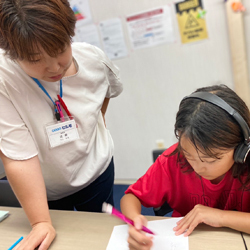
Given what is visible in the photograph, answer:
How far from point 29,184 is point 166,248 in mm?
458

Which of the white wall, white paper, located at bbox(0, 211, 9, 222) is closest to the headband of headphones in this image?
white paper, located at bbox(0, 211, 9, 222)

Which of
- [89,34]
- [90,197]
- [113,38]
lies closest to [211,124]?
[90,197]

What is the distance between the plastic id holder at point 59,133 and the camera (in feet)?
2.94

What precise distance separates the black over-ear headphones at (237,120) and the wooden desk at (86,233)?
0.74ft

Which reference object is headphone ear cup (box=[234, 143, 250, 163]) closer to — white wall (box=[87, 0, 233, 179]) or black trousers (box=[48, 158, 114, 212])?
black trousers (box=[48, 158, 114, 212])

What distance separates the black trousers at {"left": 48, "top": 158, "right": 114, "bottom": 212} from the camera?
1058 mm

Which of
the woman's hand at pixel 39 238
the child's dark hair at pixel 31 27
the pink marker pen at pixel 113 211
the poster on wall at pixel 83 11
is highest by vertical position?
the poster on wall at pixel 83 11

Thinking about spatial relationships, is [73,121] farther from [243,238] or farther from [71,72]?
[243,238]

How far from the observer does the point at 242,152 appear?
2.34 feet

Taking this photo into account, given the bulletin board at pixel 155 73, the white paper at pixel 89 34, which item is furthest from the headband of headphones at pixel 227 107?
the white paper at pixel 89 34

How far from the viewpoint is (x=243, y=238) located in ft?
2.35

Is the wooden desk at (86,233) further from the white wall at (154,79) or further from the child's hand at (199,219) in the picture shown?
the white wall at (154,79)

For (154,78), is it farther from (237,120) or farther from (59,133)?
(237,120)

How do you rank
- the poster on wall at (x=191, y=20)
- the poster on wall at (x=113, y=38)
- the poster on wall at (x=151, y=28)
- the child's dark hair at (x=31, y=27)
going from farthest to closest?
the poster on wall at (x=113, y=38) → the poster on wall at (x=151, y=28) → the poster on wall at (x=191, y=20) → the child's dark hair at (x=31, y=27)
